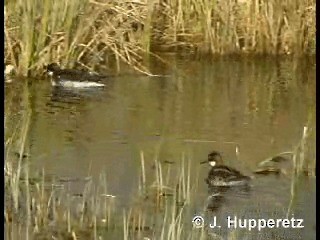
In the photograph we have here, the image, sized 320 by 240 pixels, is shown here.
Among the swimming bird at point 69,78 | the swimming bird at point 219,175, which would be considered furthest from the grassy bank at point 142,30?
the swimming bird at point 219,175

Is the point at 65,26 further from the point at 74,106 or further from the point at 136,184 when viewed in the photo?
the point at 136,184

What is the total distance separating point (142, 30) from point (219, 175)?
0.97 ft

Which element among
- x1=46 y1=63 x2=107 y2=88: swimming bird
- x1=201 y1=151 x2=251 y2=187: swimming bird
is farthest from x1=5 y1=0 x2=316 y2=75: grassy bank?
x1=201 y1=151 x2=251 y2=187: swimming bird

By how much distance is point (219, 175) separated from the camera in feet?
4.19

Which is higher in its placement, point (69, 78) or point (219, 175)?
point (69, 78)

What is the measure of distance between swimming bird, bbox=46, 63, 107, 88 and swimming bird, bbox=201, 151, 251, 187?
248 mm

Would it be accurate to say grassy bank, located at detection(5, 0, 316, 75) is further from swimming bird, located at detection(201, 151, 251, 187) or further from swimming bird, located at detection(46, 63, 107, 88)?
swimming bird, located at detection(201, 151, 251, 187)

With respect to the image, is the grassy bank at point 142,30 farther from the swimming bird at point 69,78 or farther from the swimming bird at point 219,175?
the swimming bird at point 219,175

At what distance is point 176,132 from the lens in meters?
1.28

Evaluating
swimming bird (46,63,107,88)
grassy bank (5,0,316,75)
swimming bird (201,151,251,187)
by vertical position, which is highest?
grassy bank (5,0,316,75)

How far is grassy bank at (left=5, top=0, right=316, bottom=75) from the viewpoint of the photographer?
127cm

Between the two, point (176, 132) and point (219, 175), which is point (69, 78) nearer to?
point (176, 132)

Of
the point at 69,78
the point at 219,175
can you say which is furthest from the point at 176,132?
the point at 69,78

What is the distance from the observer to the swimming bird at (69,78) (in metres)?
1.29
